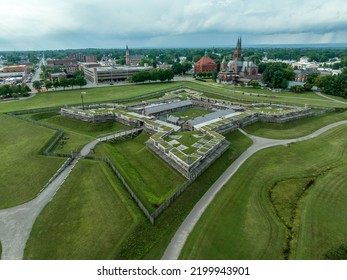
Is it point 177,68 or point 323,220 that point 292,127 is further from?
point 177,68

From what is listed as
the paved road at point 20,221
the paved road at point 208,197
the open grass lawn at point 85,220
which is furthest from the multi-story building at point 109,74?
the open grass lawn at point 85,220

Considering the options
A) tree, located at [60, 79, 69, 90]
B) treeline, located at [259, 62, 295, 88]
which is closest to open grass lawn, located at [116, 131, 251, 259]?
treeline, located at [259, 62, 295, 88]

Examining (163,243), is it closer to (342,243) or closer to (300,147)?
(342,243)

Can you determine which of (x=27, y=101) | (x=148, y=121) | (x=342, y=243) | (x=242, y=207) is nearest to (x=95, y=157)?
(x=148, y=121)

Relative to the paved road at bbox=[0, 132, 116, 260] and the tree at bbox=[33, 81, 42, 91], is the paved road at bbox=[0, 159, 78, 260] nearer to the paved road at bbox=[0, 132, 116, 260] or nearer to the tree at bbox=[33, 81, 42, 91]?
the paved road at bbox=[0, 132, 116, 260]

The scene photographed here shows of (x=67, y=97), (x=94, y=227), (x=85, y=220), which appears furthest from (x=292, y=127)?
(x=67, y=97)
